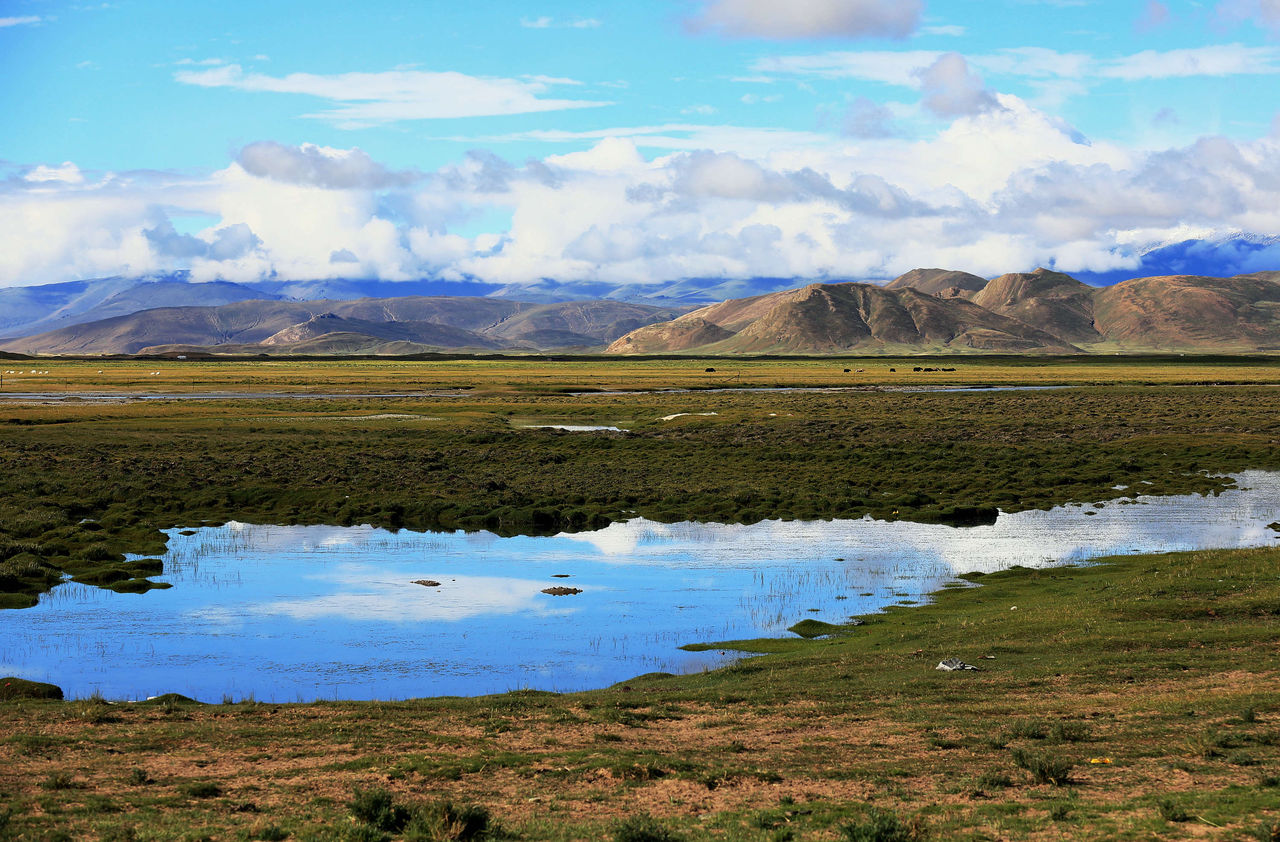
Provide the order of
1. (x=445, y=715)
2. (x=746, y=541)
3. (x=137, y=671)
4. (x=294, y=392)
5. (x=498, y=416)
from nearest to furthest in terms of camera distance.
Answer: (x=445, y=715), (x=137, y=671), (x=746, y=541), (x=498, y=416), (x=294, y=392)

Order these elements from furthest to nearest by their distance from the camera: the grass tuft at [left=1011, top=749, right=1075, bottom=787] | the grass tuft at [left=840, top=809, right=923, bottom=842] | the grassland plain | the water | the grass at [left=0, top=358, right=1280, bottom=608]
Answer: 1. the grass at [left=0, top=358, right=1280, bottom=608]
2. the water
3. the grass tuft at [left=1011, top=749, right=1075, bottom=787]
4. the grassland plain
5. the grass tuft at [left=840, top=809, right=923, bottom=842]

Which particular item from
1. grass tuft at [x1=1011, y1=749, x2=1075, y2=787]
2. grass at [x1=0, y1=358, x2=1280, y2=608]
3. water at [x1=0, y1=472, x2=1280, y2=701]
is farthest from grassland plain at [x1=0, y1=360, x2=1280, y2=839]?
water at [x1=0, y1=472, x2=1280, y2=701]

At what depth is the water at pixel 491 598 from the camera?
24750 mm

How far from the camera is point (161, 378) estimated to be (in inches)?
6688

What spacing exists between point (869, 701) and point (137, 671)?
16526 mm

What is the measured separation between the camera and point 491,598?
32062 mm

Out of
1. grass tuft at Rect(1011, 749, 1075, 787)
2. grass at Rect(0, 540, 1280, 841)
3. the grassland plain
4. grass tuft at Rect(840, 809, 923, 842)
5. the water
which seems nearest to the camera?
grass tuft at Rect(840, 809, 923, 842)

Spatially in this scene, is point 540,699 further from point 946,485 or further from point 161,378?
point 161,378

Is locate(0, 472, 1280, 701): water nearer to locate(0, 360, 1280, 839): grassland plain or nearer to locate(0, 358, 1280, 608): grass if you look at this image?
locate(0, 360, 1280, 839): grassland plain

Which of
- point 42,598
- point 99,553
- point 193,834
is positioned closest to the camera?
point 193,834

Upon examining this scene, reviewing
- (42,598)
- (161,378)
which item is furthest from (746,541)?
(161,378)

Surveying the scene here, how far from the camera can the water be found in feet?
81.2

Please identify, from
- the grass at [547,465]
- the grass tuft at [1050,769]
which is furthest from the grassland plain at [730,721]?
the grass at [547,465]

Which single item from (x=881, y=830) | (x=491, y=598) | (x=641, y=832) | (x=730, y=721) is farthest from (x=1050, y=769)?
(x=491, y=598)
